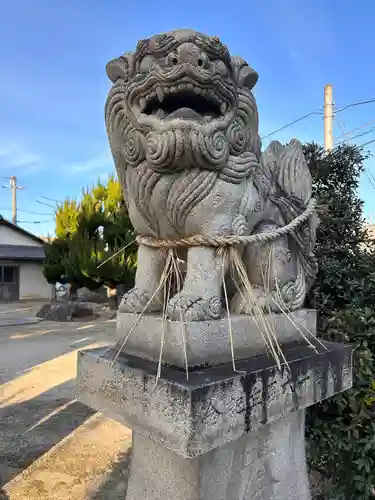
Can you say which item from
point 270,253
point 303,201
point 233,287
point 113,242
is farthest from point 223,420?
point 113,242

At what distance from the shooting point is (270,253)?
1.68 m

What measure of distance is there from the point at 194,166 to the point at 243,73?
0.46 m

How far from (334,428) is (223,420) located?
1.12 metres

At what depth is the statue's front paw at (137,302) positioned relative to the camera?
1583mm

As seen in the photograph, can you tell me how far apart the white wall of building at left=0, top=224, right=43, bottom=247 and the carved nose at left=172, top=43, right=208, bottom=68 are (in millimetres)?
18999

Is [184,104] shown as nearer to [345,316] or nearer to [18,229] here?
[345,316]

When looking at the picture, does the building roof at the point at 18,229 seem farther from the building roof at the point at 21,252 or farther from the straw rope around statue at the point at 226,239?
the straw rope around statue at the point at 226,239

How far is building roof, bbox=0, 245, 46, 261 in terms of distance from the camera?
16.6m

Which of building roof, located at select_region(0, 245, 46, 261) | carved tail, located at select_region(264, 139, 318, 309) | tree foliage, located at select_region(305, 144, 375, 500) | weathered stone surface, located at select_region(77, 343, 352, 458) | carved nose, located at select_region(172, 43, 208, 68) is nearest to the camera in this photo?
weathered stone surface, located at select_region(77, 343, 352, 458)

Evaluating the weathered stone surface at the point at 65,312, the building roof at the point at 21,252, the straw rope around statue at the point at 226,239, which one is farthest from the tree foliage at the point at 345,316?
the building roof at the point at 21,252

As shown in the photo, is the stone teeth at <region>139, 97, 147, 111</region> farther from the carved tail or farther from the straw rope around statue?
the carved tail

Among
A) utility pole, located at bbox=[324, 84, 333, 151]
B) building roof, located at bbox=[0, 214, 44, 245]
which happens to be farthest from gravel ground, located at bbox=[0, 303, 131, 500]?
building roof, located at bbox=[0, 214, 44, 245]

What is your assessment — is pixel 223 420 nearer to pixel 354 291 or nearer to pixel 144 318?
pixel 144 318

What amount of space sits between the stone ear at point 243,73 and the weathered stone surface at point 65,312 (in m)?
10.1
